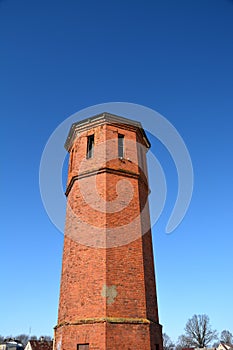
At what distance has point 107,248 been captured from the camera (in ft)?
33.4

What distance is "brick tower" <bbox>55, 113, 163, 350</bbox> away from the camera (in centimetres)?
921

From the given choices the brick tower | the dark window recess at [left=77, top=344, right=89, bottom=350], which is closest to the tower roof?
the brick tower

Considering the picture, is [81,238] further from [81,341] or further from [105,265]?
[81,341]

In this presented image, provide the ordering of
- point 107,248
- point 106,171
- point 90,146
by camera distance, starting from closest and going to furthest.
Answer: point 107,248
point 106,171
point 90,146

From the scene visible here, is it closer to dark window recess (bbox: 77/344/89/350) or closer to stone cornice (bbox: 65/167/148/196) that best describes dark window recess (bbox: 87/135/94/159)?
stone cornice (bbox: 65/167/148/196)

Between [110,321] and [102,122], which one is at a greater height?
[102,122]

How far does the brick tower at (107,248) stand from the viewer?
30.2 feet

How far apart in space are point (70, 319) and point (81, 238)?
102 inches

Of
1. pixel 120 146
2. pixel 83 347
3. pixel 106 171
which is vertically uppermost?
pixel 120 146

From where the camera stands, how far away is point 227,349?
173ft

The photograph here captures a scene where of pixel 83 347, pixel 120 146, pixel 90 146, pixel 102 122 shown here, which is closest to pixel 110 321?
pixel 83 347

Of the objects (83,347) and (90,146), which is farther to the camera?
(90,146)

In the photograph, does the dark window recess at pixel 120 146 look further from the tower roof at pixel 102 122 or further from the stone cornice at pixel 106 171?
the stone cornice at pixel 106 171

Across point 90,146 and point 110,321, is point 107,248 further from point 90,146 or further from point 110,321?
point 90,146
